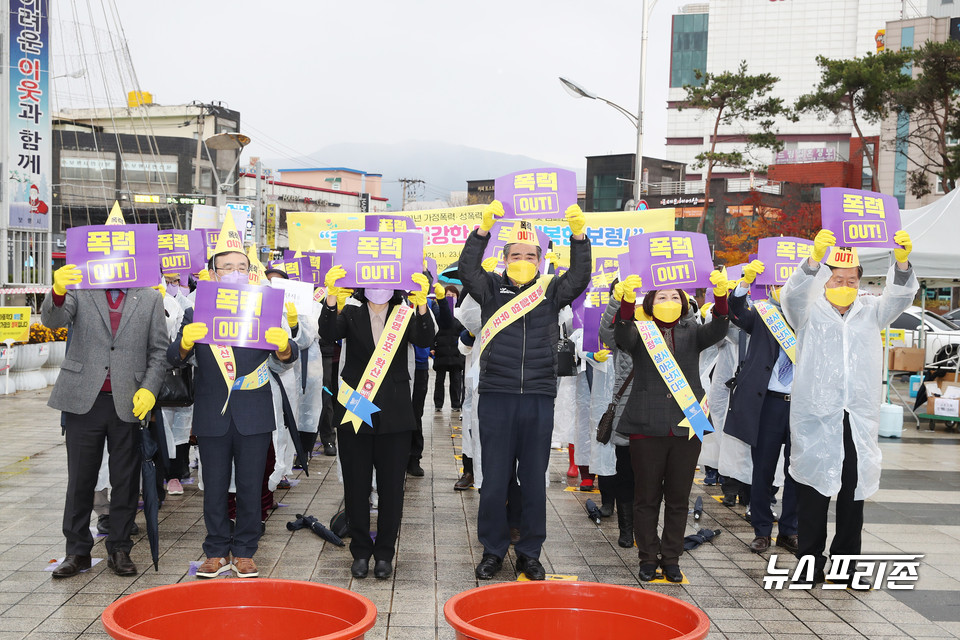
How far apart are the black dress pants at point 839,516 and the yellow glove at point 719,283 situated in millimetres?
1037

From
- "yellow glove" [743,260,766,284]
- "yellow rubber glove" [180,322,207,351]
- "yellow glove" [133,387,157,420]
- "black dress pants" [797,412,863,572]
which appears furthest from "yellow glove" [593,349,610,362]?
"yellow glove" [133,387,157,420]

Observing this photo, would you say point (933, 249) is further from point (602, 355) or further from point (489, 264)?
point (489, 264)

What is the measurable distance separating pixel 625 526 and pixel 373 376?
234cm

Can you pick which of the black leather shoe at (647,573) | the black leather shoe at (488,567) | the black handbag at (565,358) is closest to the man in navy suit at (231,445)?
the black leather shoe at (488,567)

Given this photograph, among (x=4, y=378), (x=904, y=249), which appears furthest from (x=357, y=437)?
(x=4, y=378)

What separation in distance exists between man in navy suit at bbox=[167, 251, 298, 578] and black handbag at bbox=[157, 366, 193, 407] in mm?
69

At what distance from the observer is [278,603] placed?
274cm

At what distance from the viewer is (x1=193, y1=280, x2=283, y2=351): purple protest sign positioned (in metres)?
5.24

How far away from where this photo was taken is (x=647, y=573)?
18.6 feet

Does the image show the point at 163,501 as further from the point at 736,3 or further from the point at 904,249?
the point at 736,3

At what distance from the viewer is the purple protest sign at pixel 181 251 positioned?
7449 mm

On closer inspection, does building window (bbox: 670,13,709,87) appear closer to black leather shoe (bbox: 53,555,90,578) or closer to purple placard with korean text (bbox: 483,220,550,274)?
purple placard with korean text (bbox: 483,220,550,274)

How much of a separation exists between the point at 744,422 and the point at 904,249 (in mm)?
1804

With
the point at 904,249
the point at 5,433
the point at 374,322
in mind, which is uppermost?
the point at 904,249
